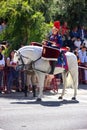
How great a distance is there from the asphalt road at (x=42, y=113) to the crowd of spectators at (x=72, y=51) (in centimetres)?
96

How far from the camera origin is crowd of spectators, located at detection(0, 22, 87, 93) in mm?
19609

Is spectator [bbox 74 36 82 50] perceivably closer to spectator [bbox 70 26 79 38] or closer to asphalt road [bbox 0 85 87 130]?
spectator [bbox 70 26 79 38]

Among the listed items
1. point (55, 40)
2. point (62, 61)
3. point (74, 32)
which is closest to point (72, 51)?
point (74, 32)

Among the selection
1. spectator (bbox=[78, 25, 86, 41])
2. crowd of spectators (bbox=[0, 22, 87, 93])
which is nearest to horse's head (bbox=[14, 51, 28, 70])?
crowd of spectators (bbox=[0, 22, 87, 93])

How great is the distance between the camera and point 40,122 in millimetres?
12609

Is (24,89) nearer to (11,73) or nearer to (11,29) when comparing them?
(11,73)

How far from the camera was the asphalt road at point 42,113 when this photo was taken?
1216cm

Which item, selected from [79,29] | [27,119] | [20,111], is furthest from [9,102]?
[79,29]

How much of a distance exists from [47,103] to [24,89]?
8.72 feet

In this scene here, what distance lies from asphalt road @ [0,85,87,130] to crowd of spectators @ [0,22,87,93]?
96 centimetres

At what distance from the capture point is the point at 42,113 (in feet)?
46.1

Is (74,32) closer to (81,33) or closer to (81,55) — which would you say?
(81,33)

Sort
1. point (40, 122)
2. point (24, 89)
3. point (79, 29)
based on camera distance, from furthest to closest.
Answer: point (79, 29) < point (24, 89) < point (40, 122)

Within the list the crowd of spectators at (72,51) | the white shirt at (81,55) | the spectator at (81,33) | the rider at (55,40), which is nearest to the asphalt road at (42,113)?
the crowd of spectators at (72,51)
